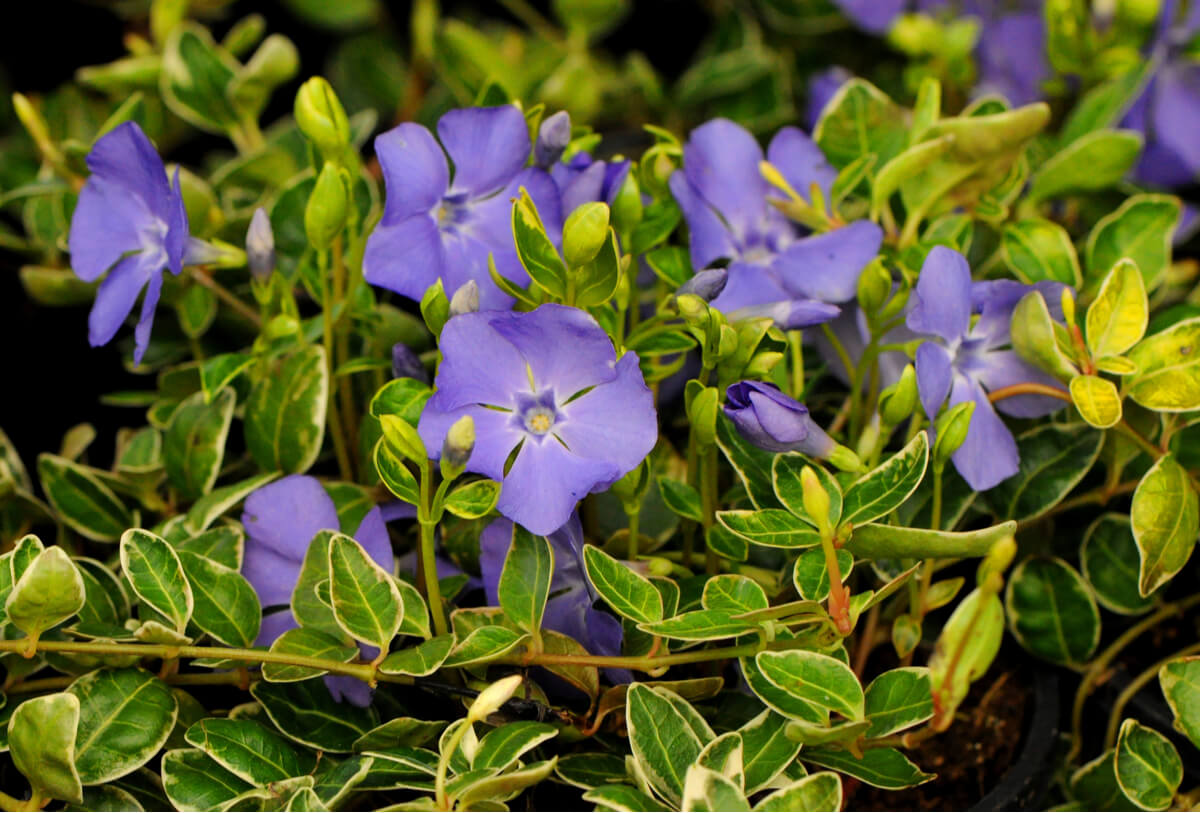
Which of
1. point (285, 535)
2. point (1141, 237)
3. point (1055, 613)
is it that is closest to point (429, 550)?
point (285, 535)

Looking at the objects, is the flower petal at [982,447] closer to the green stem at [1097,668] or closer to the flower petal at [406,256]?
the green stem at [1097,668]

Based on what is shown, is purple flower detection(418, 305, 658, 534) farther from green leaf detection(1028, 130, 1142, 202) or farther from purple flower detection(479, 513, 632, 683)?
green leaf detection(1028, 130, 1142, 202)

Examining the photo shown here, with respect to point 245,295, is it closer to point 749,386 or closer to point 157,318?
point 157,318

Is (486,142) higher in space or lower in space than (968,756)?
higher

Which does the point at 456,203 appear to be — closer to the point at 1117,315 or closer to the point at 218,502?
the point at 218,502

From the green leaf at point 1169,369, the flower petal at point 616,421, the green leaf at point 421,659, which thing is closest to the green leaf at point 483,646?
the green leaf at point 421,659

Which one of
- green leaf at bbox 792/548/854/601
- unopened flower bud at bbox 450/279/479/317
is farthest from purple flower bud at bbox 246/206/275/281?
green leaf at bbox 792/548/854/601

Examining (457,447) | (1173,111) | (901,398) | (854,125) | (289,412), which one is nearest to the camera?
(457,447)
